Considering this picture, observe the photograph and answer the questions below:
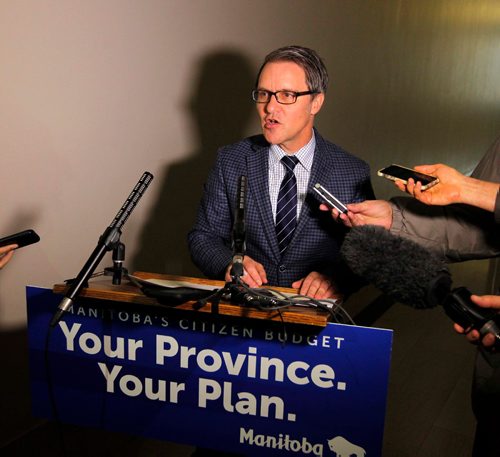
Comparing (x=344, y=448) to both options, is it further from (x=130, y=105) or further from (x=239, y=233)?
Result: (x=130, y=105)

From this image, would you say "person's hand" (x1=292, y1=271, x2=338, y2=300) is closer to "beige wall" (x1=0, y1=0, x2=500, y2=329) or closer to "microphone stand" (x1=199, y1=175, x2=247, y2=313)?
"microphone stand" (x1=199, y1=175, x2=247, y2=313)

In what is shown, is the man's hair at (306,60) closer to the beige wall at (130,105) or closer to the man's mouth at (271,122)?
the man's mouth at (271,122)

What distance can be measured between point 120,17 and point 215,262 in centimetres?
104

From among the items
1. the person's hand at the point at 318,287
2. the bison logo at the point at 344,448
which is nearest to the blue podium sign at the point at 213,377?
the bison logo at the point at 344,448

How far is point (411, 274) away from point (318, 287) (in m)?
0.74

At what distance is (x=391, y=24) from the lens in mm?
4691

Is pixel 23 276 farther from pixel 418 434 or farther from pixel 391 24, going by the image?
pixel 391 24

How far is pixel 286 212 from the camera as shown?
6.33 feet

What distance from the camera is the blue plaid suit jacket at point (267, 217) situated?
1912 mm

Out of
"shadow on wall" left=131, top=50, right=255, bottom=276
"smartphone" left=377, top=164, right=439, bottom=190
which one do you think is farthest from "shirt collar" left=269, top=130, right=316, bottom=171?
"shadow on wall" left=131, top=50, right=255, bottom=276

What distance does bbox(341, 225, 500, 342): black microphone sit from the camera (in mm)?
900

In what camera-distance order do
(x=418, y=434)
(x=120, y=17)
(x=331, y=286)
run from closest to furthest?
(x=331, y=286), (x=120, y=17), (x=418, y=434)

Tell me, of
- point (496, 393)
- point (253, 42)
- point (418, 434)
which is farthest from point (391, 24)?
point (496, 393)

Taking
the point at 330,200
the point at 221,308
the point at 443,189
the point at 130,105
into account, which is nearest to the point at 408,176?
the point at 443,189
